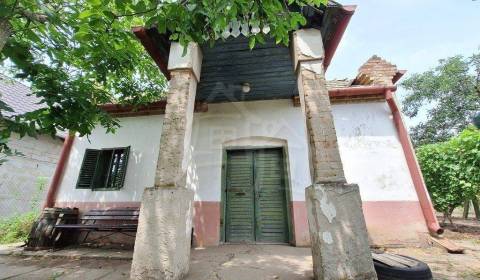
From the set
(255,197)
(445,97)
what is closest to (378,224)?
(255,197)

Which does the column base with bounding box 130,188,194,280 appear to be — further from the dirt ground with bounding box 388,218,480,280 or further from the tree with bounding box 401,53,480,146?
the tree with bounding box 401,53,480,146

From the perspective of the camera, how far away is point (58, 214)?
520 cm

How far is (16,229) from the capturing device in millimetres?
6008

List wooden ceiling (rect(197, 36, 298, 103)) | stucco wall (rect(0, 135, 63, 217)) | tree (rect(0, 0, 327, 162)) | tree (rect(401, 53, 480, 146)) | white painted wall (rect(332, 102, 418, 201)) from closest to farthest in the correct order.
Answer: tree (rect(0, 0, 327, 162)), wooden ceiling (rect(197, 36, 298, 103)), white painted wall (rect(332, 102, 418, 201)), stucco wall (rect(0, 135, 63, 217)), tree (rect(401, 53, 480, 146))

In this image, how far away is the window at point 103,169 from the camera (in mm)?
5781

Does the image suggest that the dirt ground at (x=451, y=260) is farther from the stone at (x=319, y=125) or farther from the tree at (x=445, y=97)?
the tree at (x=445, y=97)

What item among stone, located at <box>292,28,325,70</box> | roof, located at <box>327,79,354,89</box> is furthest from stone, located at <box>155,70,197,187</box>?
roof, located at <box>327,79,354,89</box>

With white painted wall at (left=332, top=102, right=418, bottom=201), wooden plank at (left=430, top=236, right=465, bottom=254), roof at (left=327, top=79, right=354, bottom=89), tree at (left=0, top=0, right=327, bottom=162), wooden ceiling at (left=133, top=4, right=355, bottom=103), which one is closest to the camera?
tree at (left=0, top=0, right=327, bottom=162)

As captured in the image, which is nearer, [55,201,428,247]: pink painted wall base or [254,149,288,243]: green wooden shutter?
[55,201,428,247]: pink painted wall base

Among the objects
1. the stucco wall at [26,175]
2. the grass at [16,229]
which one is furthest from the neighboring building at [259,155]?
the stucco wall at [26,175]

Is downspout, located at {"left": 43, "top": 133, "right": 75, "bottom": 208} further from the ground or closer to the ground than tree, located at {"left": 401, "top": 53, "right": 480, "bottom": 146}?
closer to the ground

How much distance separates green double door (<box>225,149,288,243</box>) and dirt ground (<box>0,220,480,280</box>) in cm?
40

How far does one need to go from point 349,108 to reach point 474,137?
3050mm

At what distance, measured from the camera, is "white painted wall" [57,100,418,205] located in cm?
503
